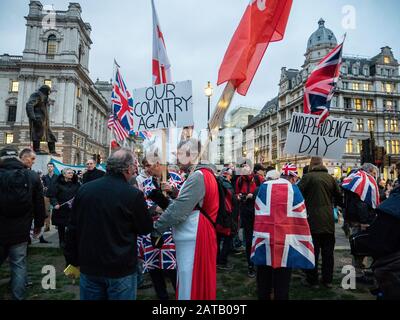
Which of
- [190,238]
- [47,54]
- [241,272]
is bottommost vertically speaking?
[241,272]

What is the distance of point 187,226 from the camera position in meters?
3.01

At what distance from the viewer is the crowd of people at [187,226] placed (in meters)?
2.34

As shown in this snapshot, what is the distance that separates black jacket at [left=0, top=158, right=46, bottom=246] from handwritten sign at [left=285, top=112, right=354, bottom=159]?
13.1 feet

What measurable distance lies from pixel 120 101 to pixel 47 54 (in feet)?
168

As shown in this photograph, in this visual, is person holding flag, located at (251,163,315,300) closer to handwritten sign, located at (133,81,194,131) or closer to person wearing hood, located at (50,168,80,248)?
handwritten sign, located at (133,81,194,131)

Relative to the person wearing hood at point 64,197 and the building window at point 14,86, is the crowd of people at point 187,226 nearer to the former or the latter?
the person wearing hood at point 64,197

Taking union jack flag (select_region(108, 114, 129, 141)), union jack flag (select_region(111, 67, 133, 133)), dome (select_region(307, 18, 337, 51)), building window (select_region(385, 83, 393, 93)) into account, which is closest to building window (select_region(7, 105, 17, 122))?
union jack flag (select_region(108, 114, 129, 141))

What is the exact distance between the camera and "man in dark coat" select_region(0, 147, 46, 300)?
3533mm

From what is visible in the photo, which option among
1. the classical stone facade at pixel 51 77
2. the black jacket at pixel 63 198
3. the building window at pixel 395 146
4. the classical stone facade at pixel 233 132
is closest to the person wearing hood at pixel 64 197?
the black jacket at pixel 63 198

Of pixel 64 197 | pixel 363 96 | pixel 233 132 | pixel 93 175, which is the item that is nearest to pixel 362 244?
pixel 93 175

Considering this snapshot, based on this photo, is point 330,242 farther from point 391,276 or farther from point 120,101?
point 120,101

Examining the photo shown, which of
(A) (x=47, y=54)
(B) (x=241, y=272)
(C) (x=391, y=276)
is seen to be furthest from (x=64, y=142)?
(C) (x=391, y=276)

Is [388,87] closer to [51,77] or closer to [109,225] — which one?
[51,77]

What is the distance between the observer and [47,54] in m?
50.5
